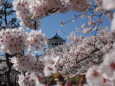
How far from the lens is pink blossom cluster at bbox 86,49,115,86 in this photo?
1.76 m

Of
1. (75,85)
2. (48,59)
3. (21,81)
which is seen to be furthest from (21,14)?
(75,85)

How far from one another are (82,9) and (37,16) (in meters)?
0.87

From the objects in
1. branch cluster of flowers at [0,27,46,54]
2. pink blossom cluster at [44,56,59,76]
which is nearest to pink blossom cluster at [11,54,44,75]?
branch cluster of flowers at [0,27,46,54]

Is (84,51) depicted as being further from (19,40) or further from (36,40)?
(19,40)

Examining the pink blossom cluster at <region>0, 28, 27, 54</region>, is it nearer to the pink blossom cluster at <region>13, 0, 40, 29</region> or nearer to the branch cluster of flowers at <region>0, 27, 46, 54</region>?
the branch cluster of flowers at <region>0, 27, 46, 54</region>

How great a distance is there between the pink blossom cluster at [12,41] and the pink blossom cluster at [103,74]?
14.4ft

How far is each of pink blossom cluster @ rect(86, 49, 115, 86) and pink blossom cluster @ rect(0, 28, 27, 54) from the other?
4388 millimetres

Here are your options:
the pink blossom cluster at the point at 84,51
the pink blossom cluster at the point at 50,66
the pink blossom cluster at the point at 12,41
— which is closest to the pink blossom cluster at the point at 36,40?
the pink blossom cluster at the point at 12,41

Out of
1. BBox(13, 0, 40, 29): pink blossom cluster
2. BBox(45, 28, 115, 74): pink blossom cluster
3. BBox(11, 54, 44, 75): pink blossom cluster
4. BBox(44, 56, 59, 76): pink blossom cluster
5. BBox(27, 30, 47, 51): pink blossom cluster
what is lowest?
BBox(45, 28, 115, 74): pink blossom cluster

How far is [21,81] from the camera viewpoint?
4.80 meters

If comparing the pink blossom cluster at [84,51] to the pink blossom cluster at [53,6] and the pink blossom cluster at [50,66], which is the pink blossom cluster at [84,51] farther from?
the pink blossom cluster at [50,66]

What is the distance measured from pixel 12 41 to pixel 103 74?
15.0 feet

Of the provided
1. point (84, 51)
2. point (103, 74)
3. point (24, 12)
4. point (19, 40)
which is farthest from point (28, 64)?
point (84, 51)

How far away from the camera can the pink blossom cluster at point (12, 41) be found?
633 cm
